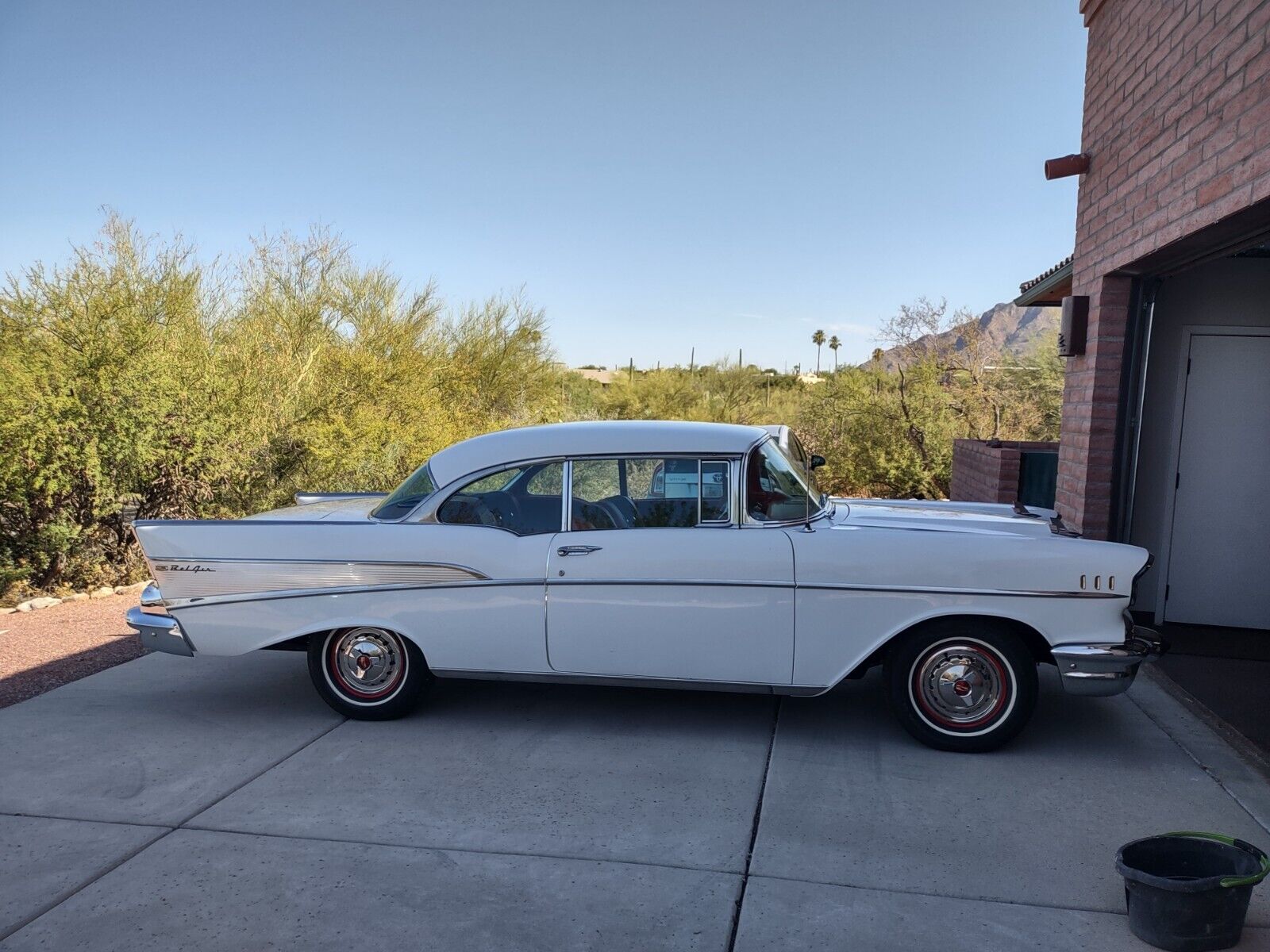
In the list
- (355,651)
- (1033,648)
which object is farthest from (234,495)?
(1033,648)

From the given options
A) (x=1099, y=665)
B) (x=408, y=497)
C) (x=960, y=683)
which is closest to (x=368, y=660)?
(x=408, y=497)

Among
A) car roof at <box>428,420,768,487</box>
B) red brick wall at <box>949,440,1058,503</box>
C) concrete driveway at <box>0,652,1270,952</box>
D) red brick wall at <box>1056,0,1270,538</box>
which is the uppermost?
red brick wall at <box>1056,0,1270,538</box>

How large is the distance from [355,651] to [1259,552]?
6.38 meters

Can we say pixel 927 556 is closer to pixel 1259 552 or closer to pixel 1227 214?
pixel 1227 214

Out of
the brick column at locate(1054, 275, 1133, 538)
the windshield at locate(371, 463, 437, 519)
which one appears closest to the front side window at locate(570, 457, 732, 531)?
the windshield at locate(371, 463, 437, 519)

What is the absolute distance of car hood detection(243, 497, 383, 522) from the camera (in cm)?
524

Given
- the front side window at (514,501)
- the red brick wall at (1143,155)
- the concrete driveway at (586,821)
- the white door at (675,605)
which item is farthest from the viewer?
the front side window at (514,501)

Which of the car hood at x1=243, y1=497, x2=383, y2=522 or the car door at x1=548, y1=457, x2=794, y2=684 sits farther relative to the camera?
the car hood at x1=243, y1=497, x2=383, y2=522

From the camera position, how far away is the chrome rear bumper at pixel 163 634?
5141mm

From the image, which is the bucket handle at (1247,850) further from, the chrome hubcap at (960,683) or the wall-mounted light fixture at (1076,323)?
the wall-mounted light fixture at (1076,323)

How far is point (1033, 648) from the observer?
486cm

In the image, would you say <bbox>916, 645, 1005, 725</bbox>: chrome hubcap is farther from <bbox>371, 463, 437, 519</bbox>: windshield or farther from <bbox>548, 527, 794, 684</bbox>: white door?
<bbox>371, 463, 437, 519</bbox>: windshield

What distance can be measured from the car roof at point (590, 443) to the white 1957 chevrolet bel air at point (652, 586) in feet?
0.04

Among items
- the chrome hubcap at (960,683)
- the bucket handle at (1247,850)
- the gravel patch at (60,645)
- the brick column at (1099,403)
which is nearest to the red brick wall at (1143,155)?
the brick column at (1099,403)
